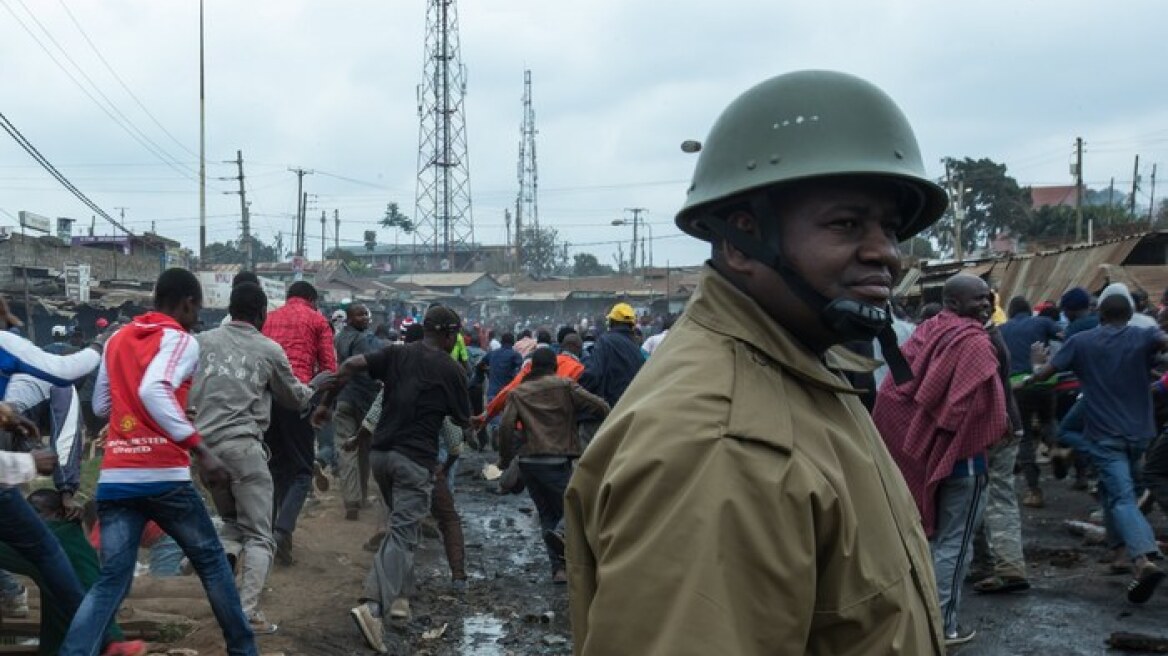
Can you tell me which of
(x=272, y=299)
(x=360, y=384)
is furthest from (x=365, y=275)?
(x=360, y=384)

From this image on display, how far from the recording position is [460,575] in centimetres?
861

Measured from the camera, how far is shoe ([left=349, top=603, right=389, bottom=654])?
679 cm

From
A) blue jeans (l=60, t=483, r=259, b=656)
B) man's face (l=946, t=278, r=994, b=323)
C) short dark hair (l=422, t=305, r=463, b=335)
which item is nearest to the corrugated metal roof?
man's face (l=946, t=278, r=994, b=323)

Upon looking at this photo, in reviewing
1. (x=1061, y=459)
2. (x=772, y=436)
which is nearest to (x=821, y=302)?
(x=772, y=436)

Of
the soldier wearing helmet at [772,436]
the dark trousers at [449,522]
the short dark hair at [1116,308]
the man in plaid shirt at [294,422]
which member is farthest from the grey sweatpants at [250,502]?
the short dark hair at [1116,308]

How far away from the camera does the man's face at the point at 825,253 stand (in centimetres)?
181

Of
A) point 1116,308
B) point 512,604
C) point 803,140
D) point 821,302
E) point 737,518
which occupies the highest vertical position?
point 803,140

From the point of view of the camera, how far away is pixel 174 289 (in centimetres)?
550

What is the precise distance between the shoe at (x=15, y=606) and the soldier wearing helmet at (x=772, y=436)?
17.7 feet

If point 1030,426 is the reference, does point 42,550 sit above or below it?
above

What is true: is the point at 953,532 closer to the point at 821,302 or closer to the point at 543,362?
the point at 543,362

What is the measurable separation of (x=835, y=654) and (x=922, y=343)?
5069 millimetres

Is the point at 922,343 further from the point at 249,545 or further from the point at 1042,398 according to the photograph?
the point at 1042,398

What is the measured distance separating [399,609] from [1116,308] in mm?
5126
